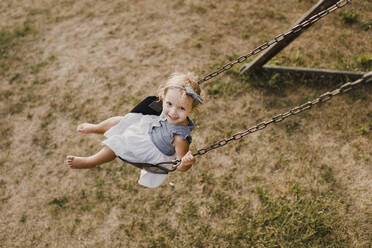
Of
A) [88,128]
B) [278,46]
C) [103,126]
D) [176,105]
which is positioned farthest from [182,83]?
[278,46]

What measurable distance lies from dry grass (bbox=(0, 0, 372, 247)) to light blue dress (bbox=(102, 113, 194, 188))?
972 millimetres

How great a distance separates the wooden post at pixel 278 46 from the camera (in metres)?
3.50

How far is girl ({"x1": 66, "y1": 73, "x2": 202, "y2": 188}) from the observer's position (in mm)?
2463

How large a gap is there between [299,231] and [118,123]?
2367 millimetres

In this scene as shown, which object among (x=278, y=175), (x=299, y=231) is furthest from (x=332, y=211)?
(x=278, y=175)

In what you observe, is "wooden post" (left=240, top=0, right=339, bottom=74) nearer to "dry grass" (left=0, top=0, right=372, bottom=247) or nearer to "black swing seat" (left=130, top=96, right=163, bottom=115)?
"dry grass" (left=0, top=0, right=372, bottom=247)

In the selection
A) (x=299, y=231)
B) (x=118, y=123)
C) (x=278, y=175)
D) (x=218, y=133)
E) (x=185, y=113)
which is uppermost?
(x=185, y=113)

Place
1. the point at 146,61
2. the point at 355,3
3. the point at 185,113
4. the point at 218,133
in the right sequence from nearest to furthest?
the point at 185,113
the point at 218,133
the point at 146,61
the point at 355,3

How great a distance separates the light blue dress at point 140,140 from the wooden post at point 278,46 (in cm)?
193

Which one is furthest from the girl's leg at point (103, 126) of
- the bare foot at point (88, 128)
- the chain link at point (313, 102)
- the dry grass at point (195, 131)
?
the chain link at point (313, 102)

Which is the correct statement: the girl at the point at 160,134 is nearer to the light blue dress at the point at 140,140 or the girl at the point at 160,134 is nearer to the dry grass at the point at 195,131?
the light blue dress at the point at 140,140

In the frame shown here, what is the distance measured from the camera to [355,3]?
5.24m

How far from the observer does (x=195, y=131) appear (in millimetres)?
4086

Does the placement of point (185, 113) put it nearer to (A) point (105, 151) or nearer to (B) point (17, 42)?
(A) point (105, 151)
